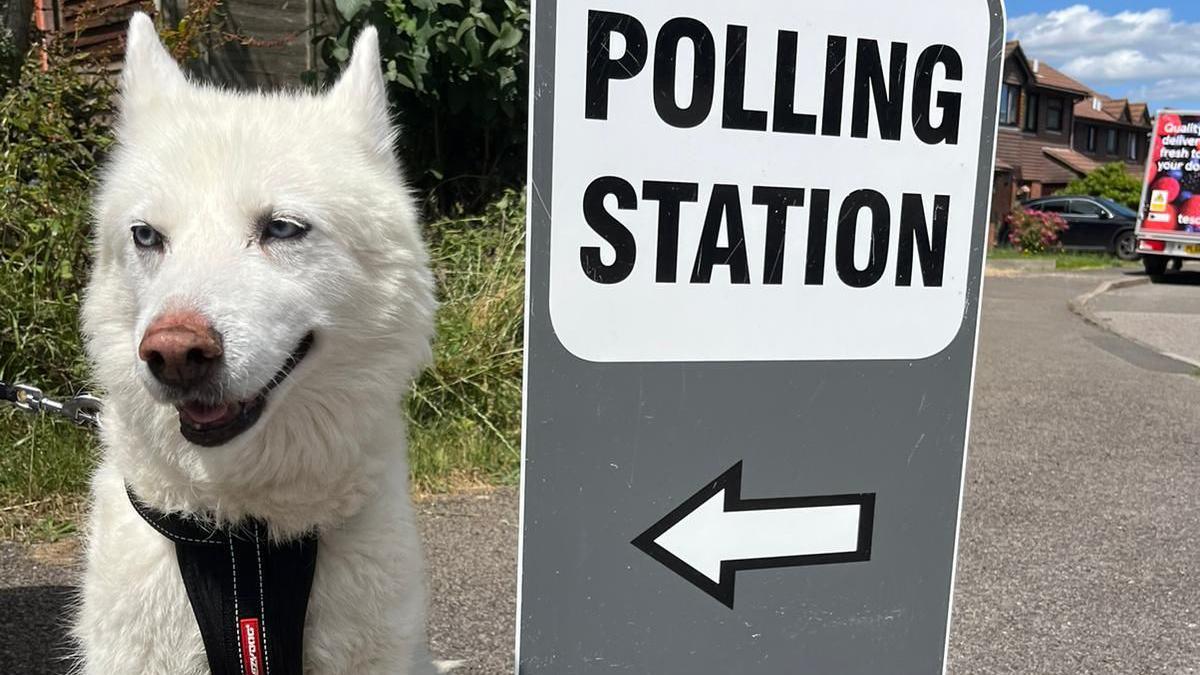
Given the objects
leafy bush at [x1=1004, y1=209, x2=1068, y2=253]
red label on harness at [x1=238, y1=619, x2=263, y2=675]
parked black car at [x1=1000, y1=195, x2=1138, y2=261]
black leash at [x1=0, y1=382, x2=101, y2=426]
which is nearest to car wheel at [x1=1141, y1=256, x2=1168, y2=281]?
parked black car at [x1=1000, y1=195, x2=1138, y2=261]

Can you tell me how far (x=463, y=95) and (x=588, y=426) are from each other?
5.07 m

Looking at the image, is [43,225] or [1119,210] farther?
[1119,210]

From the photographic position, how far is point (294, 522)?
1916 mm

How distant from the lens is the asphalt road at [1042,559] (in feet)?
12.1

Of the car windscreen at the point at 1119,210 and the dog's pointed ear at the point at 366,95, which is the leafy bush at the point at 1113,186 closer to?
the car windscreen at the point at 1119,210

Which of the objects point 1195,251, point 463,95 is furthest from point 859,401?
point 1195,251

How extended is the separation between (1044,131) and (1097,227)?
19002 mm

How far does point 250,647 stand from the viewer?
1.81m

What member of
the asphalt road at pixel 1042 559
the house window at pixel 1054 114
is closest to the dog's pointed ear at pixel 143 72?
the asphalt road at pixel 1042 559

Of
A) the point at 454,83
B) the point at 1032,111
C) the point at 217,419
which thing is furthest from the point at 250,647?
the point at 1032,111

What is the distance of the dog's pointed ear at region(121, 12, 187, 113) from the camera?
2039 mm

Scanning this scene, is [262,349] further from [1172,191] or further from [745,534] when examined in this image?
[1172,191]

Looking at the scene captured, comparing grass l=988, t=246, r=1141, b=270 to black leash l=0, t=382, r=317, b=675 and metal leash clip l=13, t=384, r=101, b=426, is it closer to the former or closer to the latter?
metal leash clip l=13, t=384, r=101, b=426

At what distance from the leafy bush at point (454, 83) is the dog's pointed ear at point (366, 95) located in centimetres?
330
